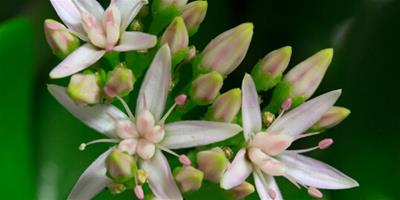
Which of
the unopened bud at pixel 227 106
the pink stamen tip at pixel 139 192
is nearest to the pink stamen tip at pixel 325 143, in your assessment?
the unopened bud at pixel 227 106

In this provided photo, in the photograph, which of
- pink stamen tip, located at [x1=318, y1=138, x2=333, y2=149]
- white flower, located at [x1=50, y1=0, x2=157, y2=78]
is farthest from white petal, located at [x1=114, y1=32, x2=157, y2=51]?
pink stamen tip, located at [x1=318, y1=138, x2=333, y2=149]

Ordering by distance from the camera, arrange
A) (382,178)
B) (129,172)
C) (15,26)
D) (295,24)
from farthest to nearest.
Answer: (295,24), (382,178), (15,26), (129,172)

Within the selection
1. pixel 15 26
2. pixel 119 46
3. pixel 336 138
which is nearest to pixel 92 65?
pixel 119 46

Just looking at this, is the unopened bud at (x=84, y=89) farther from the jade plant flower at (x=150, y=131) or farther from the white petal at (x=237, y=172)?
the white petal at (x=237, y=172)

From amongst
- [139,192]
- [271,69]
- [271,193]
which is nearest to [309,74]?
[271,69]

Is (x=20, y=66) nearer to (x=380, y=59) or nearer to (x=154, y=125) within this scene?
(x=154, y=125)
